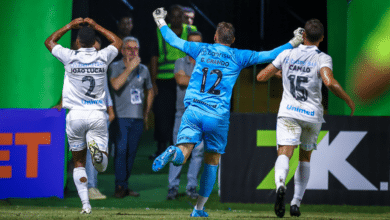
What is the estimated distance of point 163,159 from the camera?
4152 millimetres

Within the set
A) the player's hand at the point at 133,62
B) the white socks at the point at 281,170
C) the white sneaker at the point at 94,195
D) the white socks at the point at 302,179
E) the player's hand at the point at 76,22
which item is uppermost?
the player's hand at the point at 76,22

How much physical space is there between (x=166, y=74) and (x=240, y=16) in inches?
254

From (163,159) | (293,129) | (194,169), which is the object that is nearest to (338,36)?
(194,169)

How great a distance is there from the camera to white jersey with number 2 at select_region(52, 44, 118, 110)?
504cm

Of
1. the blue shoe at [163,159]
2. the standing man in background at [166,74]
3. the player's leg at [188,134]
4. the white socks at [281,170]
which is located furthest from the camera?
the standing man in background at [166,74]

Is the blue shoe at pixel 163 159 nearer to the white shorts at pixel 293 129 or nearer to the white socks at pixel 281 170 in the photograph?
the white socks at pixel 281 170

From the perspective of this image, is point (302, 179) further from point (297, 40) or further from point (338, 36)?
point (338, 36)

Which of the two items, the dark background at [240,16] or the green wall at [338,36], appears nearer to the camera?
the green wall at [338,36]

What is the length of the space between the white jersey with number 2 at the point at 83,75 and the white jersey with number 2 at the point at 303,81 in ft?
6.16

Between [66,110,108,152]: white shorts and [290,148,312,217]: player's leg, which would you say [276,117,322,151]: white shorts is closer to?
[290,148,312,217]: player's leg

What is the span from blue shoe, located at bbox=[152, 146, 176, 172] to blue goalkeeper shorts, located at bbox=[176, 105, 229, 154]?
0.29 meters

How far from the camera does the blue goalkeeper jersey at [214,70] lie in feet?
15.0

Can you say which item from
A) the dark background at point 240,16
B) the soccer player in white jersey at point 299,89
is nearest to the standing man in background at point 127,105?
the soccer player in white jersey at point 299,89

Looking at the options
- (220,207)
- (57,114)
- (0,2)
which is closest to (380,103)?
(220,207)
